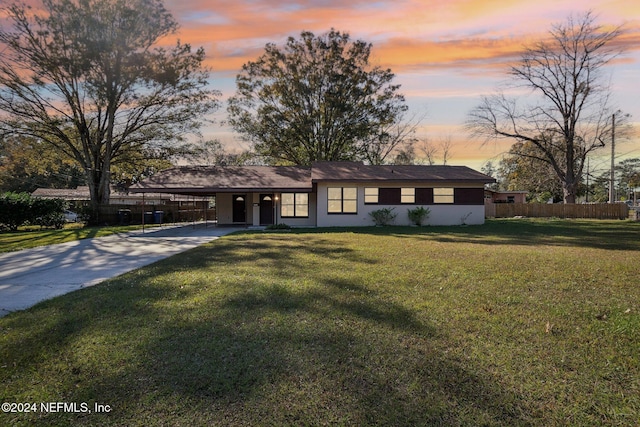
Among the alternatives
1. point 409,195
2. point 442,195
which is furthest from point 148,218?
point 442,195

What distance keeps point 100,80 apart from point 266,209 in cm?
1307

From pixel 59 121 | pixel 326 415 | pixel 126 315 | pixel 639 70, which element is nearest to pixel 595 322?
pixel 326 415

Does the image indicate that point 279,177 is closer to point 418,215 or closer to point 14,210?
Result: point 418,215

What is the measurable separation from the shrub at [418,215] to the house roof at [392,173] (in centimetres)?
167

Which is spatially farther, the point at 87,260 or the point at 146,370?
the point at 87,260

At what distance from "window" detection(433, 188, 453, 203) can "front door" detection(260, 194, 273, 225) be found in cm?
934

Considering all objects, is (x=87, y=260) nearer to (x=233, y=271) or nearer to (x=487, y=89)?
(x=233, y=271)

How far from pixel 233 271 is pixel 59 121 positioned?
22.7 meters

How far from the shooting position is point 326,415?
2631mm

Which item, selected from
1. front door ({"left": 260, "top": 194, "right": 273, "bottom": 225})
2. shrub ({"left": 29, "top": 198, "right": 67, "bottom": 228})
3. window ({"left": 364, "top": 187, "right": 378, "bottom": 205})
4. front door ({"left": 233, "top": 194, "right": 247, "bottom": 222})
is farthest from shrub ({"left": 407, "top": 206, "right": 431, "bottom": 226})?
shrub ({"left": 29, "top": 198, "right": 67, "bottom": 228})

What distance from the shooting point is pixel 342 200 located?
20.2 m

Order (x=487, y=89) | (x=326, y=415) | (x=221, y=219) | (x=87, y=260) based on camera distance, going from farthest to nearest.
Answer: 1. (x=487, y=89)
2. (x=221, y=219)
3. (x=87, y=260)
4. (x=326, y=415)

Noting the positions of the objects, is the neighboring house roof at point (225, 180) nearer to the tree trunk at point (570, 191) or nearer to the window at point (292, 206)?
the window at point (292, 206)

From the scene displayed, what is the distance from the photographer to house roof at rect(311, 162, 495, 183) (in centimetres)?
1980
